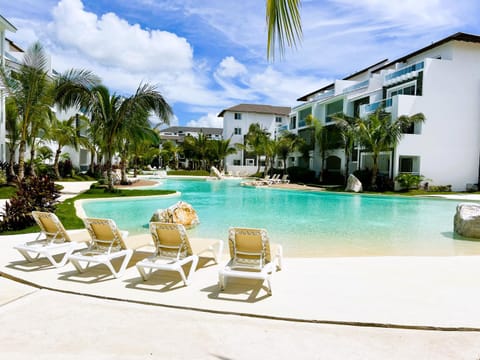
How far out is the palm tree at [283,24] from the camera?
5.83 feet

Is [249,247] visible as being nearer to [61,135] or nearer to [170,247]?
[170,247]

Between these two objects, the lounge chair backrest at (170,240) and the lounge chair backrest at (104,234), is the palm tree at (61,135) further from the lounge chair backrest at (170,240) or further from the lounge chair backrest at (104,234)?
the lounge chair backrest at (170,240)

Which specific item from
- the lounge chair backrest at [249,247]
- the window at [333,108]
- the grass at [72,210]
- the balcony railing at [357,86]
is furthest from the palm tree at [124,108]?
the window at [333,108]

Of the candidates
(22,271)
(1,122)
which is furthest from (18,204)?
(1,122)

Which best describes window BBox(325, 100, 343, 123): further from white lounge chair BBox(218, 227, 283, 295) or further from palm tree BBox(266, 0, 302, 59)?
palm tree BBox(266, 0, 302, 59)

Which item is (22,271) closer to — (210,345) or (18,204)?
(210,345)

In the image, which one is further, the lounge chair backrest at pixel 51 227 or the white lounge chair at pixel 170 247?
the lounge chair backrest at pixel 51 227

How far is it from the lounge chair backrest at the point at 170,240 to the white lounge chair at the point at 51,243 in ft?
5.02

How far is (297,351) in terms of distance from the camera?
324 centimetres

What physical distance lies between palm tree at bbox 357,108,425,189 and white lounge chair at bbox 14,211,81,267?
80.7 feet

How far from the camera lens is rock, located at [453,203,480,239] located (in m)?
9.98

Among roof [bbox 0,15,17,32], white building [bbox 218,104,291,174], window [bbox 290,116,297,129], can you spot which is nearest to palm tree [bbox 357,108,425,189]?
window [bbox 290,116,297,129]

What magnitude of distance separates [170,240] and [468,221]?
29.8 feet


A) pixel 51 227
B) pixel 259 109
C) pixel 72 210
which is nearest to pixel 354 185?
pixel 72 210
